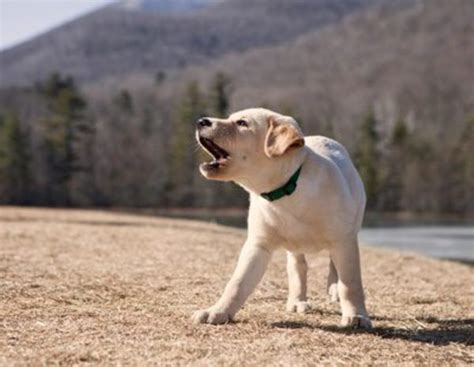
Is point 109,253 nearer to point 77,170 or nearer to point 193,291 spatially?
point 193,291

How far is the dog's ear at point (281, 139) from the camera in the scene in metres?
4.83

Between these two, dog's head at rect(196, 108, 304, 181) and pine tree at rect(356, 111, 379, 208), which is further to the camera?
pine tree at rect(356, 111, 379, 208)

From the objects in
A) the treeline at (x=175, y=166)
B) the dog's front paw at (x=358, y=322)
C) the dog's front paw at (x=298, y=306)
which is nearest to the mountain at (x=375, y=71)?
the treeline at (x=175, y=166)

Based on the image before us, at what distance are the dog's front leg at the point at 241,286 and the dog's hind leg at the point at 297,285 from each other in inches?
30.7

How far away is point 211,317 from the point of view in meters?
5.02

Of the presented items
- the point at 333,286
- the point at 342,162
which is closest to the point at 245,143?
the point at 342,162

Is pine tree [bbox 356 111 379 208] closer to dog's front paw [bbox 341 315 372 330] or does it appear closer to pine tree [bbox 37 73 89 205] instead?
pine tree [bbox 37 73 89 205]

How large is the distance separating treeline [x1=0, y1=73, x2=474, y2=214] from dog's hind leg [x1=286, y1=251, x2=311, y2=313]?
47.1 metres

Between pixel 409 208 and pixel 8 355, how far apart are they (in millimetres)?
55818

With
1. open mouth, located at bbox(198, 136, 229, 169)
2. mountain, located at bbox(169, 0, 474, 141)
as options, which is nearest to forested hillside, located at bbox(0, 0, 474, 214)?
mountain, located at bbox(169, 0, 474, 141)

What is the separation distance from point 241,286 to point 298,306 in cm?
89

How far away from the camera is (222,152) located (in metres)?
5.01

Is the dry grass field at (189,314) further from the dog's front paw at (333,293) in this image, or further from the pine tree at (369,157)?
the pine tree at (369,157)

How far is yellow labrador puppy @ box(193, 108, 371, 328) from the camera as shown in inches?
193
